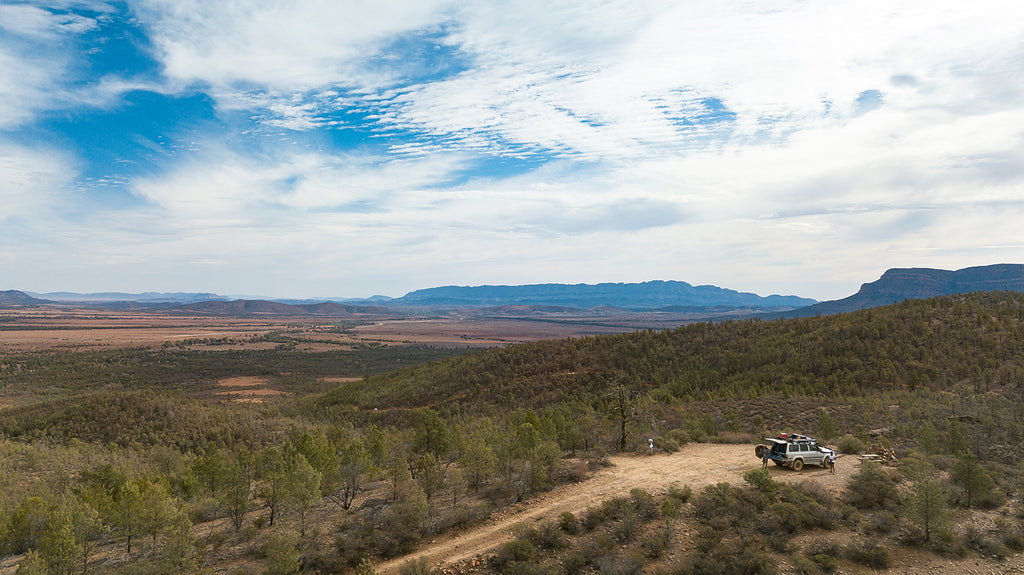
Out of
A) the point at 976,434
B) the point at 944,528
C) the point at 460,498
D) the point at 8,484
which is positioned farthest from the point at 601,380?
the point at 8,484

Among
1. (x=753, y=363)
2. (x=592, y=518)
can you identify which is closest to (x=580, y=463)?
(x=592, y=518)

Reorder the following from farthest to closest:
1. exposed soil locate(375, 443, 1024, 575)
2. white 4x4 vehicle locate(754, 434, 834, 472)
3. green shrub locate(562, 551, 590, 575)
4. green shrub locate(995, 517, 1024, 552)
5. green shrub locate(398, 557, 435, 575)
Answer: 1. white 4x4 vehicle locate(754, 434, 834, 472)
2. green shrub locate(995, 517, 1024, 552)
3. green shrub locate(562, 551, 590, 575)
4. exposed soil locate(375, 443, 1024, 575)
5. green shrub locate(398, 557, 435, 575)

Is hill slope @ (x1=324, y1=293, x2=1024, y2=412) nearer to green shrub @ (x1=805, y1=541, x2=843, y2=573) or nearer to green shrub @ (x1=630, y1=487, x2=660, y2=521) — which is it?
green shrub @ (x1=630, y1=487, x2=660, y2=521)

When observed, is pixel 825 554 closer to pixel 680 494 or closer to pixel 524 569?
pixel 680 494

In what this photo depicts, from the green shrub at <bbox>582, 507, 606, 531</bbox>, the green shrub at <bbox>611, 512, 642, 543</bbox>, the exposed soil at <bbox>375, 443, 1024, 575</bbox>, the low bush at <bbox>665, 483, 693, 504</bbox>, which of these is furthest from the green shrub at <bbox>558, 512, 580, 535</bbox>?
the low bush at <bbox>665, 483, 693, 504</bbox>

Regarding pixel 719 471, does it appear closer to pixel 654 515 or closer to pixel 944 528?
pixel 654 515

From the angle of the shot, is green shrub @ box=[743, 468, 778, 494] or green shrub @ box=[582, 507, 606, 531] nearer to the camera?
green shrub @ box=[582, 507, 606, 531]

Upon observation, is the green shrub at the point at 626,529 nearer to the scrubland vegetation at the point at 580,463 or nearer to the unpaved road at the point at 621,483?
the scrubland vegetation at the point at 580,463
